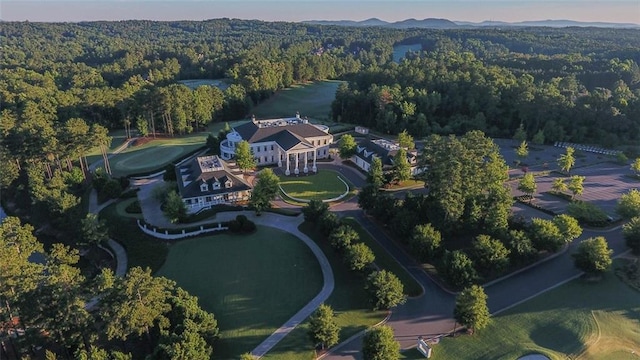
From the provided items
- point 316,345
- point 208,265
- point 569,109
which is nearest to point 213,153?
point 208,265

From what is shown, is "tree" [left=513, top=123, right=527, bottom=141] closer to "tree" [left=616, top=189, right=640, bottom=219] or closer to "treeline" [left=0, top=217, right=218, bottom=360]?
"tree" [left=616, top=189, right=640, bottom=219]

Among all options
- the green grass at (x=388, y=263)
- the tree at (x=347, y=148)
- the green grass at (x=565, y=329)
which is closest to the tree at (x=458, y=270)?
the green grass at (x=388, y=263)

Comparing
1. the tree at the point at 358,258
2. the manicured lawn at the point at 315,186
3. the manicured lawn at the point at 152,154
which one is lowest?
the manicured lawn at the point at 315,186

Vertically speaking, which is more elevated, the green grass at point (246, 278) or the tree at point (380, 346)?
the tree at point (380, 346)

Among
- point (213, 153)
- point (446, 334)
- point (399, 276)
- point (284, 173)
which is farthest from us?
point (213, 153)

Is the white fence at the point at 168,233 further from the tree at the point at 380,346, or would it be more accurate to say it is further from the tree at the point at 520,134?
the tree at the point at 520,134

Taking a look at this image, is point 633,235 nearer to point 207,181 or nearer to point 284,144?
point 284,144

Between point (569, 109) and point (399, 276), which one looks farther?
point (569, 109)

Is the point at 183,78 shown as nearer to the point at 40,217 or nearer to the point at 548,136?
the point at 40,217
